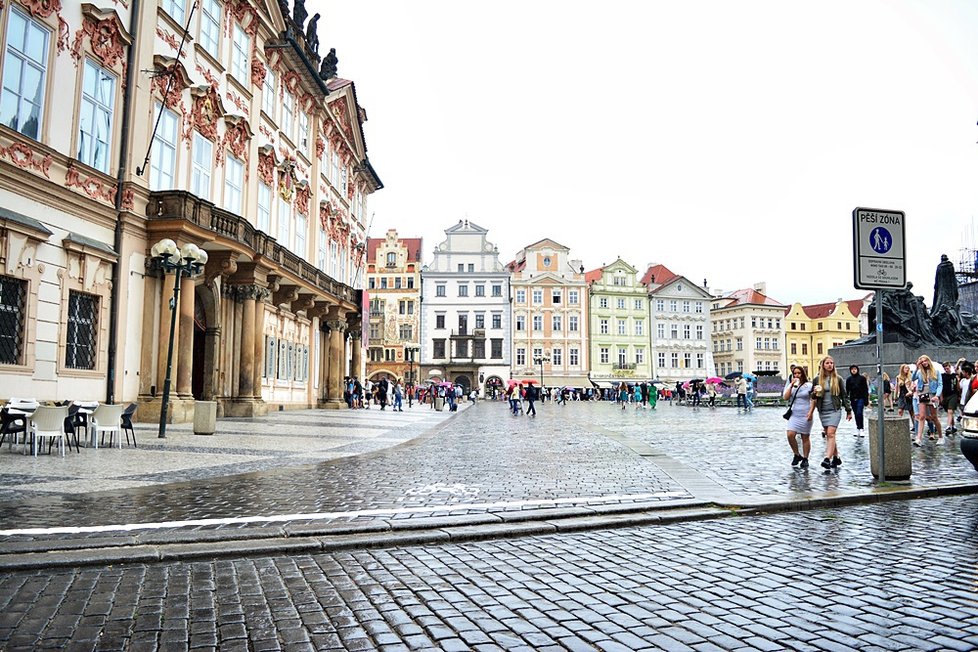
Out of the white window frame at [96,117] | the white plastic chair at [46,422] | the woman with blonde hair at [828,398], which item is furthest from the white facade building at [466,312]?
the woman with blonde hair at [828,398]

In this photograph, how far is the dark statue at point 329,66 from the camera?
40.2m

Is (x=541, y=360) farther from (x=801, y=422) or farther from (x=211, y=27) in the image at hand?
(x=801, y=422)

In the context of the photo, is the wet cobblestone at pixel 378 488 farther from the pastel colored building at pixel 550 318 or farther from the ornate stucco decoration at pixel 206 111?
the pastel colored building at pixel 550 318

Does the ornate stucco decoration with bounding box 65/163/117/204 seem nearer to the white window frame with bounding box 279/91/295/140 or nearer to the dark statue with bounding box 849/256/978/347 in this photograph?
the white window frame with bounding box 279/91/295/140

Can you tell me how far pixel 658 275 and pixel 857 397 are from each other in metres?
81.0

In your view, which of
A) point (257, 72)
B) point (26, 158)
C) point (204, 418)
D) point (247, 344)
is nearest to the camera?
point (26, 158)

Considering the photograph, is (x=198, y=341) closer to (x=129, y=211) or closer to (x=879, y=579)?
(x=129, y=211)

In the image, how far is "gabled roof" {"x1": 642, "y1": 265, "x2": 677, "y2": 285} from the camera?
3858 inches

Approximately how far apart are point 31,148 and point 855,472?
55.5 feet

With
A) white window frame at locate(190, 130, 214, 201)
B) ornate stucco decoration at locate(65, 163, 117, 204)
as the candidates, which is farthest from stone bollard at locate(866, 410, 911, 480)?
white window frame at locate(190, 130, 214, 201)

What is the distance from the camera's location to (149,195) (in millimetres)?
20953

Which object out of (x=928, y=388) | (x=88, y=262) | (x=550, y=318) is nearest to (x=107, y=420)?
(x=88, y=262)

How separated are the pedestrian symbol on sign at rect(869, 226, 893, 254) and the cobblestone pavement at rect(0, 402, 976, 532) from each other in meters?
3.05

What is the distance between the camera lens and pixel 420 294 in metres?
83.4
